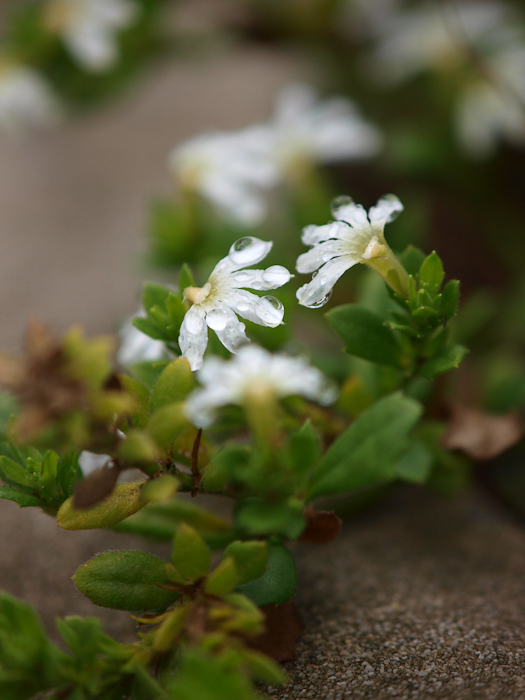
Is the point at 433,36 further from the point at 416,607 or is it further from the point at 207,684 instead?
the point at 207,684

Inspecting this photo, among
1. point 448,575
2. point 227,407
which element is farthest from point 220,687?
point 448,575

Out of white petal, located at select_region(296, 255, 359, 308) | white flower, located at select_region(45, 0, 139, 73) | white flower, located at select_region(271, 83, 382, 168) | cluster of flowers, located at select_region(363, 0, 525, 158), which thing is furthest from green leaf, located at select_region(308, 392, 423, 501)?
white flower, located at select_region(45, 0, 139, 73)

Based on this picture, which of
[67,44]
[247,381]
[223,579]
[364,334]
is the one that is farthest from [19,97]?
[223,579]

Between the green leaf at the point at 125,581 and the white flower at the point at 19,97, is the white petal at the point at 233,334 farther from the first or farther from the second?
the white flower at the point at 19,97

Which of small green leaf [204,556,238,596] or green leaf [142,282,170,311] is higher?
green leaf [142,282,170,311]

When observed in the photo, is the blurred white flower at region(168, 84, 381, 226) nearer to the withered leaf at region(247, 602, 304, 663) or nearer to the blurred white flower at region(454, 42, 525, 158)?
the blurred white flower at region(454, 42, 525, 158)

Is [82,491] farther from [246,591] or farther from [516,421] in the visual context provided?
[516,421]
